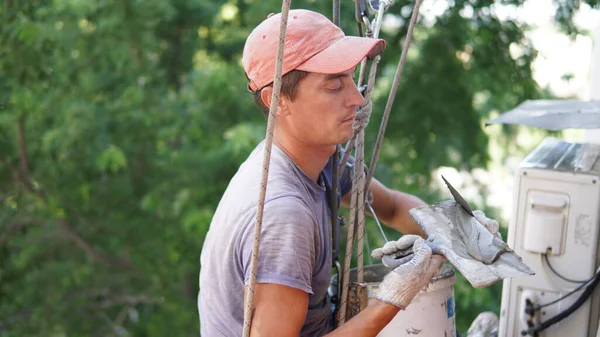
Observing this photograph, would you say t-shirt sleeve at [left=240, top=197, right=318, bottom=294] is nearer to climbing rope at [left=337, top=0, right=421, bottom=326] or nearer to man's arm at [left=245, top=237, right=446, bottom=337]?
man's arm at [left=245, top=237, right=446, bottom=337]

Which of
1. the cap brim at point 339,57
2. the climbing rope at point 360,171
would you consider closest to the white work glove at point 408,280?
the climbing rope at point 360,171

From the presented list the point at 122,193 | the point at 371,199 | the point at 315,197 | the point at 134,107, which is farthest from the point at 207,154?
the point at 315,197

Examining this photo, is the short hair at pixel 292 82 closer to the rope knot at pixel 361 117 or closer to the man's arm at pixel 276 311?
the rope knot at pixel 361 117

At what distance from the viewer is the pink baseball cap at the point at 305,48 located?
2148mm

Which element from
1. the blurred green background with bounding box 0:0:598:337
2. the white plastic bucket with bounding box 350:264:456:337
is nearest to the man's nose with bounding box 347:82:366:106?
the white plastic bucket with bounding box 350:264:456:337

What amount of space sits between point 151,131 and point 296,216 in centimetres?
468

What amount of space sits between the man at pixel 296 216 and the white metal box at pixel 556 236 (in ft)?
2.58

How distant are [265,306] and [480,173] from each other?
23.0ft

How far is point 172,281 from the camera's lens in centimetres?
688

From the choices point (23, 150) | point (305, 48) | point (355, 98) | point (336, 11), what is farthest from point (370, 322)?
point (23, 150)

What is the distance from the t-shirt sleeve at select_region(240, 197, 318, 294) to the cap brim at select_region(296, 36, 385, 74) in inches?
14.2

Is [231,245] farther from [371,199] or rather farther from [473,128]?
[473,128]

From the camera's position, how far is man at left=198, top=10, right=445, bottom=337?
1976 mm

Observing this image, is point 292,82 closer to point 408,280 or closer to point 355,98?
point 355,98
